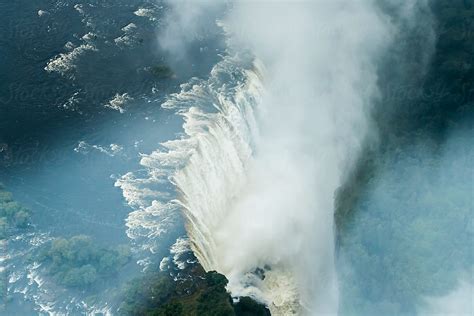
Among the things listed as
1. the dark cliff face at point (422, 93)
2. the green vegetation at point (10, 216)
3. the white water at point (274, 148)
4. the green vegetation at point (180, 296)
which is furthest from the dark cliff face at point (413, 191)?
the green vegetation at point (10, 216)

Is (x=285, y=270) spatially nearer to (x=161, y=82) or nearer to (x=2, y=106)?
(x=161, y=82)

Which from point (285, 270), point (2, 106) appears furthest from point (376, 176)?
point (2, 106)

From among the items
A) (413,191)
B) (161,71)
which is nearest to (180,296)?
(413,191)

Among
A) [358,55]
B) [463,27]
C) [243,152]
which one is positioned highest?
[463,27]

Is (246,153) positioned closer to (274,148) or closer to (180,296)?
(274,148)

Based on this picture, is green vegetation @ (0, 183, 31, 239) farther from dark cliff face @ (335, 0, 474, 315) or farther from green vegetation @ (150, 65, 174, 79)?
dark cliff face @ (335, 0, 474, 315)

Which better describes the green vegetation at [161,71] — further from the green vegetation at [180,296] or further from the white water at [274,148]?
the green vegetation at [180,296]

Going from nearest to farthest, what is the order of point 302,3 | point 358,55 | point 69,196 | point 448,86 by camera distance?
point 69,196, point 448,86, point 358,55, point 302,3
